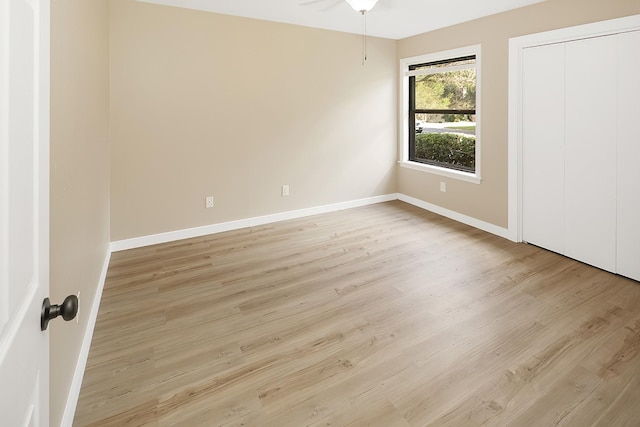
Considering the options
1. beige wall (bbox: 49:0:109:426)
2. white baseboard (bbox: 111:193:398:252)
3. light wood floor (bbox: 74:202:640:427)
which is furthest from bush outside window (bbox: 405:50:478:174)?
beige wall (bbox: 49:0:109:426)

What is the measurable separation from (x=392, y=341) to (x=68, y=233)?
183cm

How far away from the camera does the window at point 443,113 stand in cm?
446

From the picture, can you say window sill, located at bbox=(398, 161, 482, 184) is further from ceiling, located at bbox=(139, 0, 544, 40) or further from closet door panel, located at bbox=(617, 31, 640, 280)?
ceiling, located at bbox=(139, 0, 544, 40)

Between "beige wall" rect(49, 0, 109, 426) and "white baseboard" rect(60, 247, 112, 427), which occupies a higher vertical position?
"beige wall" rect(49, 0, 109, 426)

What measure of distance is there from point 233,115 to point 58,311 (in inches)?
145

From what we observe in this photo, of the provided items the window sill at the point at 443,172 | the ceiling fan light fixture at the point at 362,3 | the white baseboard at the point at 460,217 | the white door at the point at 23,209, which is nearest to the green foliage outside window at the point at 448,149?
the window sill at the point at 443,172

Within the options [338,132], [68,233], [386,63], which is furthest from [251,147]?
[68,233]

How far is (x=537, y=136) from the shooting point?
3.57 meters

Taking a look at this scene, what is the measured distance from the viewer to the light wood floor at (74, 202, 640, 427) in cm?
172

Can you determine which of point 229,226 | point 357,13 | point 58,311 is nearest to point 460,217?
point 357,13

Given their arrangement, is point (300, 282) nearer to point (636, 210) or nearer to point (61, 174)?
point (61, 174)

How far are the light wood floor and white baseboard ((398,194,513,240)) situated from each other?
367mm

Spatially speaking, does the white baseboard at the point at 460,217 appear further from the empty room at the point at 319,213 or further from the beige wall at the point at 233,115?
the beige wall at the point at 233,115

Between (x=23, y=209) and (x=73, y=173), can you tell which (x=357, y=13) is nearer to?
(x=73, y=173)
